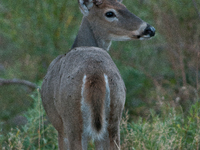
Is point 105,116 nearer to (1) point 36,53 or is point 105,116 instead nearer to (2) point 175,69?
(2) point 175,69

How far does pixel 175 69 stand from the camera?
835 cm

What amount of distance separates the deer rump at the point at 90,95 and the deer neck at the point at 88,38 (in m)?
1.60

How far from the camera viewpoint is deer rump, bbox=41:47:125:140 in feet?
12.0

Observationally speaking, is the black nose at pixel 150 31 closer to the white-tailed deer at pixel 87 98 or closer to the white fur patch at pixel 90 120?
the white-tailed deer at pixel 87 98

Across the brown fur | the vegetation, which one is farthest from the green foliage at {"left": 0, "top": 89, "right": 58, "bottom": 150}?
the brown fur

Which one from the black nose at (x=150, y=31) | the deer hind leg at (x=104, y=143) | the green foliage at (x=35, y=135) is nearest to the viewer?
the deer hind leg at (x=104, y=143)

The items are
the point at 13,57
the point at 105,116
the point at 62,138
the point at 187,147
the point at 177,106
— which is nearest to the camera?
the point at 105,116

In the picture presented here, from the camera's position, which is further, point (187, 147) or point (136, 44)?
point (136, 44)

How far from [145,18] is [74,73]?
544cm

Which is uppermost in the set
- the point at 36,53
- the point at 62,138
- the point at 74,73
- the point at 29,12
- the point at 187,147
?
the point at 74,73

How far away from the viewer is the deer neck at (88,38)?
5641 millimetres

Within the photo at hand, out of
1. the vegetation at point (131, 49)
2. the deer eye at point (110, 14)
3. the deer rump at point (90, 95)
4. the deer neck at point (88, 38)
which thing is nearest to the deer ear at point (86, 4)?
the deer neck at point (88, 38)

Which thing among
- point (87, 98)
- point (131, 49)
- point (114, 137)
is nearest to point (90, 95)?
point (87, 98)

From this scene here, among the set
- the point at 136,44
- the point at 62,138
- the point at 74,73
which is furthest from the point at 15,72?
the point at 74,73
